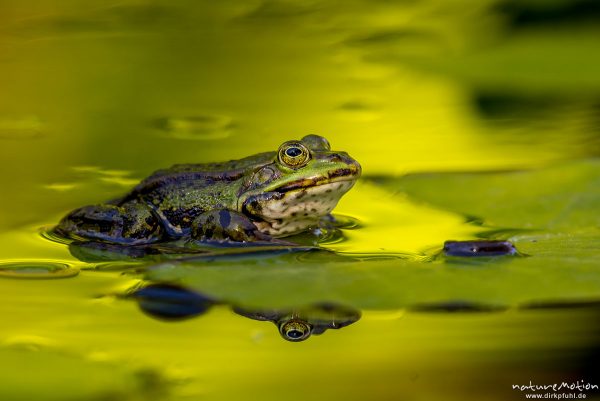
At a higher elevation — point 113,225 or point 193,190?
point 193,190

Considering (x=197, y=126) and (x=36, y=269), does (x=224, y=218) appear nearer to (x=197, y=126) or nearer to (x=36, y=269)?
(x=36, y=269)

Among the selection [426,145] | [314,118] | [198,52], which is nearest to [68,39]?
[198,52]

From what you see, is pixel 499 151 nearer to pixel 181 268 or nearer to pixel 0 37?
pixel 181 268

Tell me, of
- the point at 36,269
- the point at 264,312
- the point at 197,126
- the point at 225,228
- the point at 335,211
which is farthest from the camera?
the point at 197,126

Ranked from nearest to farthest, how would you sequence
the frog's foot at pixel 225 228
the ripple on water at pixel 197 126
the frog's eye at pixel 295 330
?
1. the frog's eye at pixel 295 330
2. the frog's foot at pixel 225 228
3. the ripple on water at pixel 197 126

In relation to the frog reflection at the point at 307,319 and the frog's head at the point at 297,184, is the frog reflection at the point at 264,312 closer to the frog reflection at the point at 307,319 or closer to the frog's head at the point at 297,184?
the frog reflection at the point at 307,319

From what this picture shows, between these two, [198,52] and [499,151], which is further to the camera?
[198,52]

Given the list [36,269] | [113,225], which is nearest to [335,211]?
[113,225]

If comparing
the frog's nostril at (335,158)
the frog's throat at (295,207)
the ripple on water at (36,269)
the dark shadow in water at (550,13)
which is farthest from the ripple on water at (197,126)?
the dark shadow in water at (550,13)
